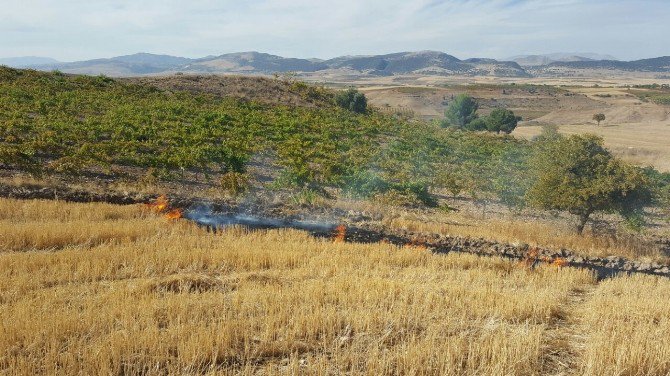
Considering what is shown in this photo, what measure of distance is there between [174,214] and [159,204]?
3.89 ft

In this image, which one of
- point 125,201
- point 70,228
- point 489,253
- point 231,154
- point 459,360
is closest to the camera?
point 459,360

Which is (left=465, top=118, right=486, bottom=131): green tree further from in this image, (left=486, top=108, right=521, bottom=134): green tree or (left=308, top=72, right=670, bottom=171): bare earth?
(left=308, top=72, right=670, bottom=171): bare earth

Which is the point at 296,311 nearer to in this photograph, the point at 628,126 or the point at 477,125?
the point at 477,125

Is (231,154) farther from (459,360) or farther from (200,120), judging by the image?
(459,360)

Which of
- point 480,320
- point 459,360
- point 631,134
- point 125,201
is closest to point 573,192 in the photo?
point 480,320

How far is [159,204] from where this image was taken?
14547mm

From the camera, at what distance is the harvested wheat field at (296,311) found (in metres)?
5.12

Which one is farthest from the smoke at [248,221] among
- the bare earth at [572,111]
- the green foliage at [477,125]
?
the green foliage at [477,125]

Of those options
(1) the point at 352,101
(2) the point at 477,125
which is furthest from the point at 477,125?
(1) the point at 352,101

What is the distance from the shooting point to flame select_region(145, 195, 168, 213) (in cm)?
1404

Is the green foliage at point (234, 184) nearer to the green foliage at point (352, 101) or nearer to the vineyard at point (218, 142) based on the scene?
the vineyard at point (218, 142)

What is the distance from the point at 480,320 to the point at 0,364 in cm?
546

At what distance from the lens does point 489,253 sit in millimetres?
13477

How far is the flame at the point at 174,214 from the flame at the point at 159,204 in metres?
0.29
